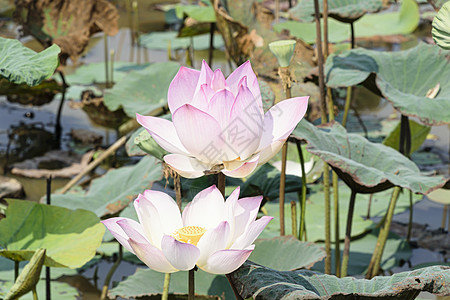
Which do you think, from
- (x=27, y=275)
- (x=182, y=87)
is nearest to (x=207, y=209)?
(x=182, y=87)

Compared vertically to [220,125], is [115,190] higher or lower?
lower

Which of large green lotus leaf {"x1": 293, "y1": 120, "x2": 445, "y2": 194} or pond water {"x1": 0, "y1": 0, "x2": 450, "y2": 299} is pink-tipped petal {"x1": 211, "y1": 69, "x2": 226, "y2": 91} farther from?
pond water {"x1": 0, "y1": 0, "x2": 450, "y2": 299}

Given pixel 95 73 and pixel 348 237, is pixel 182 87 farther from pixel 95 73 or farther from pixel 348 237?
pixel 95 73

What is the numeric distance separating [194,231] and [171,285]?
1.89ft

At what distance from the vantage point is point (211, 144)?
625mm

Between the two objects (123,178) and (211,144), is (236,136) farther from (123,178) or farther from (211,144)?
(123,178)

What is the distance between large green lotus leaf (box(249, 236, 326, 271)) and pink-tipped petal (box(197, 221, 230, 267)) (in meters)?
0.48

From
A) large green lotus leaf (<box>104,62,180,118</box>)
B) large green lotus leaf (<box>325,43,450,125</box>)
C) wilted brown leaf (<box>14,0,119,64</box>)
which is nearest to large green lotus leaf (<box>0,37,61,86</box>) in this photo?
large green lotus leaf (<box>325,43,450,125</box>)

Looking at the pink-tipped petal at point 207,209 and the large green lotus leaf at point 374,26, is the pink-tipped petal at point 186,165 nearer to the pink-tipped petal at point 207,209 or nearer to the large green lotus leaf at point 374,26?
the pink-tipped petal at point 207,209

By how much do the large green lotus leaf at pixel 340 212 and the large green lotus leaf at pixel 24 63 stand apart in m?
0.66

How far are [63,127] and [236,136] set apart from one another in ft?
6.76

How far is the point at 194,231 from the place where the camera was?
2.16ft

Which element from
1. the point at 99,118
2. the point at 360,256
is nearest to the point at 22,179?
the point at 99,118

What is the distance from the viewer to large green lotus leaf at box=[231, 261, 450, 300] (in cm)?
70
